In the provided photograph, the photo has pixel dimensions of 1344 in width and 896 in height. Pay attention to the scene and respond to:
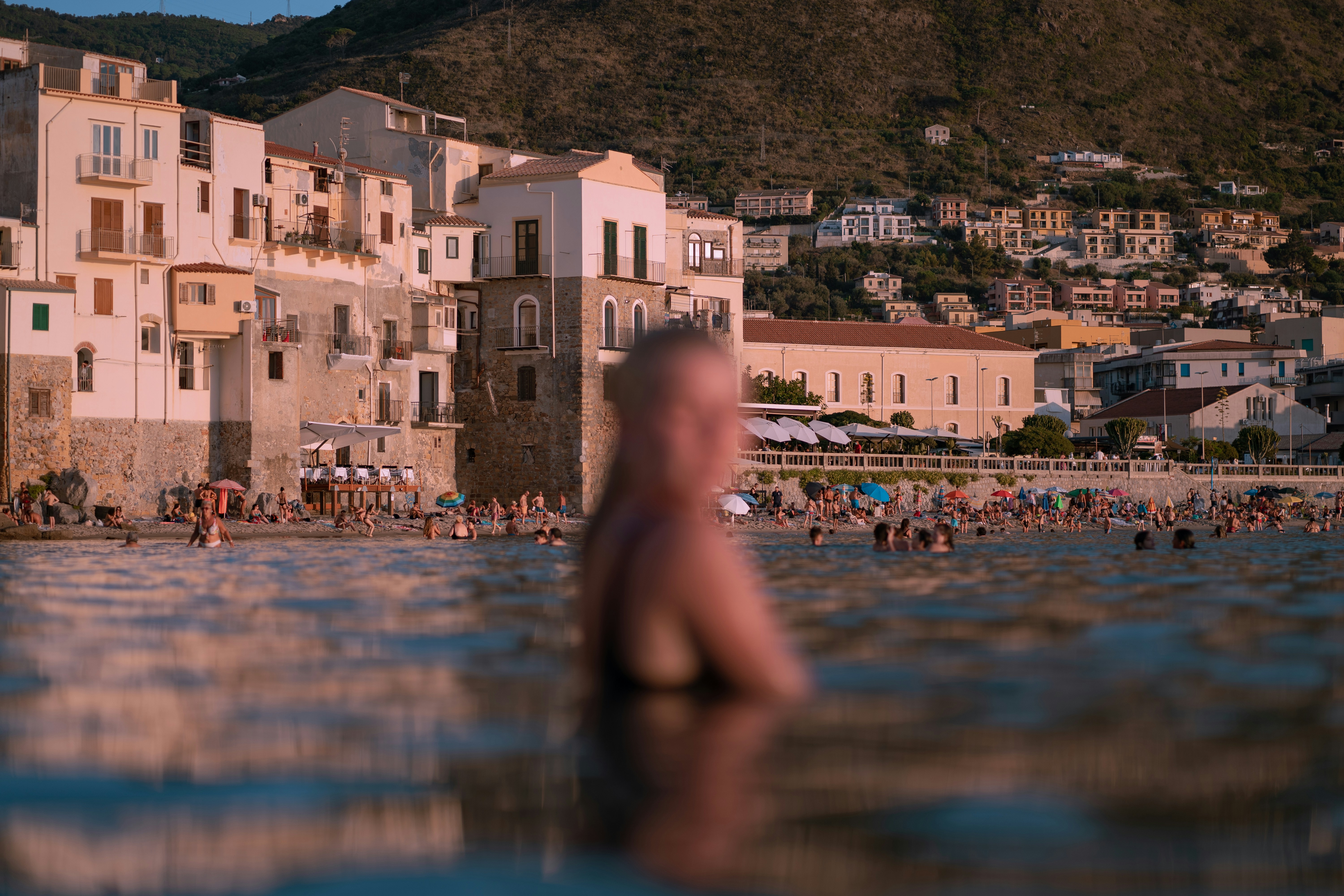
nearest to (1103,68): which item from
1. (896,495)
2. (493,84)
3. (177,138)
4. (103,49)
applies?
(493,84)

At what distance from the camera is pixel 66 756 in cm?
521

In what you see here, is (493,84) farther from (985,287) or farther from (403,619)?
(403,619)

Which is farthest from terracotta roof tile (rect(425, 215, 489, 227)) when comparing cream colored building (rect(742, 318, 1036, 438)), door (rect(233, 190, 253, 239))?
cream colored building (rect(742, 318, 1036, 438))

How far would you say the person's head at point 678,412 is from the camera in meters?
4.49

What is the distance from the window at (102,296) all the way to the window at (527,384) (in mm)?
14100

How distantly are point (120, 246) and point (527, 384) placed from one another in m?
14.3

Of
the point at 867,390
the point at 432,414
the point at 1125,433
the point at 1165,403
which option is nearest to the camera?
the point at 432,414

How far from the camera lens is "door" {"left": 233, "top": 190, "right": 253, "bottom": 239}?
44719 mm

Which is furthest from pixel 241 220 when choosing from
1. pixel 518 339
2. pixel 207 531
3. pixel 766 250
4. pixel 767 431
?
pixel 766 250

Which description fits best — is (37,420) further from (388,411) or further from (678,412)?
(678,412)

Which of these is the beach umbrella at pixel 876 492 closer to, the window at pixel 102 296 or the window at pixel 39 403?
the window at pixel 102 296

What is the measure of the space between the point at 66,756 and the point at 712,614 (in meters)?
2.30

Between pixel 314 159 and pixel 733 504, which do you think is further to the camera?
pixel 314 159

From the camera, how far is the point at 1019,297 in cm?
16050
